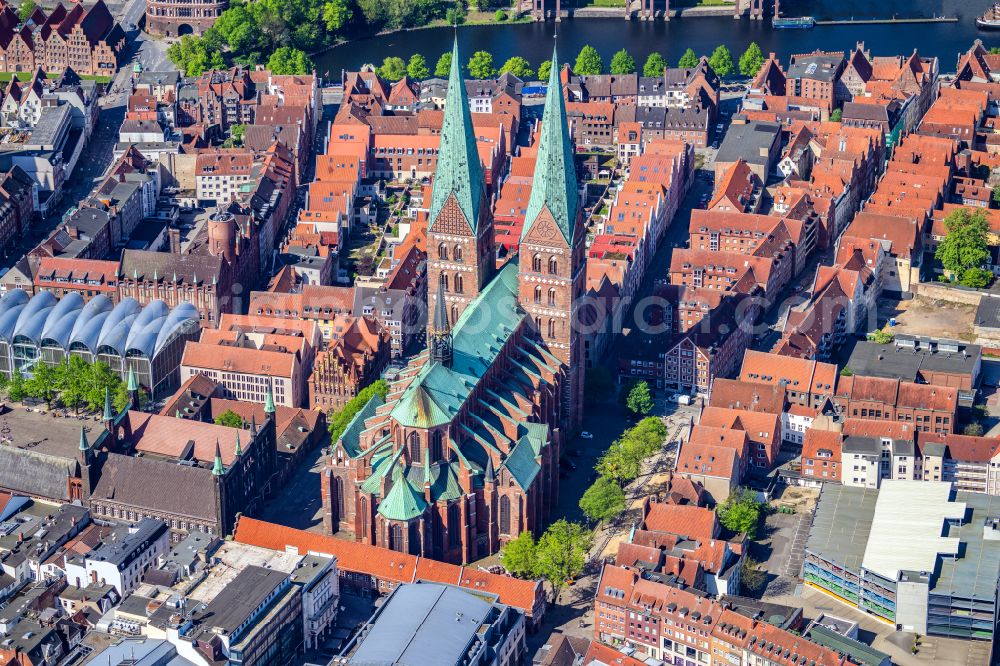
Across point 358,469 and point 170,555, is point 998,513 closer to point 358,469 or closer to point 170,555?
point 358,469

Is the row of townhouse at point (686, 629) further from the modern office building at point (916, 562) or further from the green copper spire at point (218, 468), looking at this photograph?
the green copper spire at point (218, 468)

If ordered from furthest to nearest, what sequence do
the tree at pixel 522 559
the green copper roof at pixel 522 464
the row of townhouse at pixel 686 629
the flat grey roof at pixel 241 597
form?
the green copper roof at pixel 522 464, the tree at pixel 522 559, the flat grey roof at pixel 241 597, the row of townhouse at pixel 686 629

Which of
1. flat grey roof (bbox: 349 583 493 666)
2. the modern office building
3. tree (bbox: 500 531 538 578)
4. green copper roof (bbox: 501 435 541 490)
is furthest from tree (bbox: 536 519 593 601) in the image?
the modern office building

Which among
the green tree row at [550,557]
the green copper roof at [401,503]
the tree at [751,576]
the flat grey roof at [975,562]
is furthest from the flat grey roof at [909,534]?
the green copper roof at [401,503]

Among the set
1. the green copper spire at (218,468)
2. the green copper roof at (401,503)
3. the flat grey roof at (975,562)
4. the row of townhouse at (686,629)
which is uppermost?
the green copper spire at (218,468)

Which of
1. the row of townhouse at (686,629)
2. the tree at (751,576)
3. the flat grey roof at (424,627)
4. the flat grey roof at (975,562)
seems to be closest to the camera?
the flat grey roof at (424,627)

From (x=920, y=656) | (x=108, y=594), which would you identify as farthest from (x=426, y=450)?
(x=920, y=656)

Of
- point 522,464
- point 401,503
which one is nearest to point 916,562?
point 522,464
